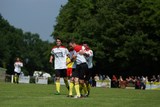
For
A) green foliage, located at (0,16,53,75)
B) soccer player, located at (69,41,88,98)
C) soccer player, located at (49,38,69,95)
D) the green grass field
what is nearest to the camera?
the green grass field

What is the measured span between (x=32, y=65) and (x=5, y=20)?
81.4 feet

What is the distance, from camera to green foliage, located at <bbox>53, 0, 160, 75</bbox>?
206 ft

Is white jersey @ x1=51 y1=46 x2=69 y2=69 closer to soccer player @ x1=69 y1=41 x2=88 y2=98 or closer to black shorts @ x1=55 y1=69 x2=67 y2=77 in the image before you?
black shorts @ x1=55 y1=69 x2=67 y2=77

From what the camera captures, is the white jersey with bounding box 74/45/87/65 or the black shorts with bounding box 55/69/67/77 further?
the black shorts with bounding box 55/69/67/77

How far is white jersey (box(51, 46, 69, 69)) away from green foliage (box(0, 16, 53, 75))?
79.7 meters

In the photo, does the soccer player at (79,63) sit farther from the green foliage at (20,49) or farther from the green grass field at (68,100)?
the green foliage at (20,49)

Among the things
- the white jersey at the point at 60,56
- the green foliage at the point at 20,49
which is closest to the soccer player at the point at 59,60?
the white jersey at the point at 60,56

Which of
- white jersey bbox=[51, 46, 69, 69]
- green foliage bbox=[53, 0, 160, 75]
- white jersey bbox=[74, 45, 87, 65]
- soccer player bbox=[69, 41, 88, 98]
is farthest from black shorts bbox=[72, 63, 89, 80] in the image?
green foliage bbox=[53, 0, 160, 75]

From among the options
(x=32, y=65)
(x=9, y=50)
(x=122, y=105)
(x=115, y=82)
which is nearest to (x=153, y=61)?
(x=115, y=82)

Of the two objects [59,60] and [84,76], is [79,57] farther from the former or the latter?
[59,60]

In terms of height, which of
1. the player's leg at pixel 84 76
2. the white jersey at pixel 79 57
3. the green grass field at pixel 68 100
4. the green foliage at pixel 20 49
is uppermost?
the green foliage at pixel 20 49

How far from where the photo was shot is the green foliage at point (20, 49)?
12306 centimetres

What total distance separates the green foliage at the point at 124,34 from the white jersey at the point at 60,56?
4070cm

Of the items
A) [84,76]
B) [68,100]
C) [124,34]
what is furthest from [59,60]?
[124,34]
